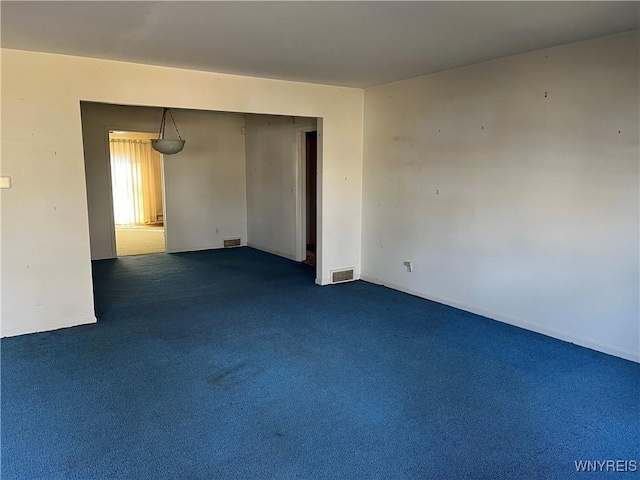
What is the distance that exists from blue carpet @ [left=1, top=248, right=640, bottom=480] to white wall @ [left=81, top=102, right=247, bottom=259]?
303 cm

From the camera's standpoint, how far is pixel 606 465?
221cm

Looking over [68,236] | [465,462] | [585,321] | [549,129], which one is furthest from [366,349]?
[68,236]

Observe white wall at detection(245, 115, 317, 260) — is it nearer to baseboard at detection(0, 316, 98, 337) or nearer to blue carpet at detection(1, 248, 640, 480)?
blue carpet at detection(1, 248, 640, 480)

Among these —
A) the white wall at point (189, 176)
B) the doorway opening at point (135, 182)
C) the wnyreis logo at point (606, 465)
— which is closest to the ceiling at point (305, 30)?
the wnyreis logo at point (606, 465)

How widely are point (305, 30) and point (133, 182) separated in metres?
8.88

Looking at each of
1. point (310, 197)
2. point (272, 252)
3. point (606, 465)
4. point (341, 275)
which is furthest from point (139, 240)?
point (606, 465)

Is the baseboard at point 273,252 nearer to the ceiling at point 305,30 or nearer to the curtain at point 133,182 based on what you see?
the ceiling at point 305,30

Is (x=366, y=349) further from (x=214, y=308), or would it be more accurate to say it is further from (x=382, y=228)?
(x=382, y=228)

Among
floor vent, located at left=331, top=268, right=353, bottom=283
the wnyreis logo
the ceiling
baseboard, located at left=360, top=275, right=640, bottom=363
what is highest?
the ceiling

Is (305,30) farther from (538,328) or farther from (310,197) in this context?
(310,197)

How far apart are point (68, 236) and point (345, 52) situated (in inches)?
112

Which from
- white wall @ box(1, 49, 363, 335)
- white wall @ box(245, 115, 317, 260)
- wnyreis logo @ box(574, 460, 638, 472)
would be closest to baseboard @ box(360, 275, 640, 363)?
wnyreis logo @ box(574, 460, 638, 472)

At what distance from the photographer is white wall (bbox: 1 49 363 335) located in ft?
12.1

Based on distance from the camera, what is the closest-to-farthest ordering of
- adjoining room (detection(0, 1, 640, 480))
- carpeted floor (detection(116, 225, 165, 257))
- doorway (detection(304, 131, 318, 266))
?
1. adjoining room (detection(0, 1, 640, 480))
2. doorway (detection(304, 131, 318, 266))
3. carpeted floor (detection(116, 225, 165, 257))
